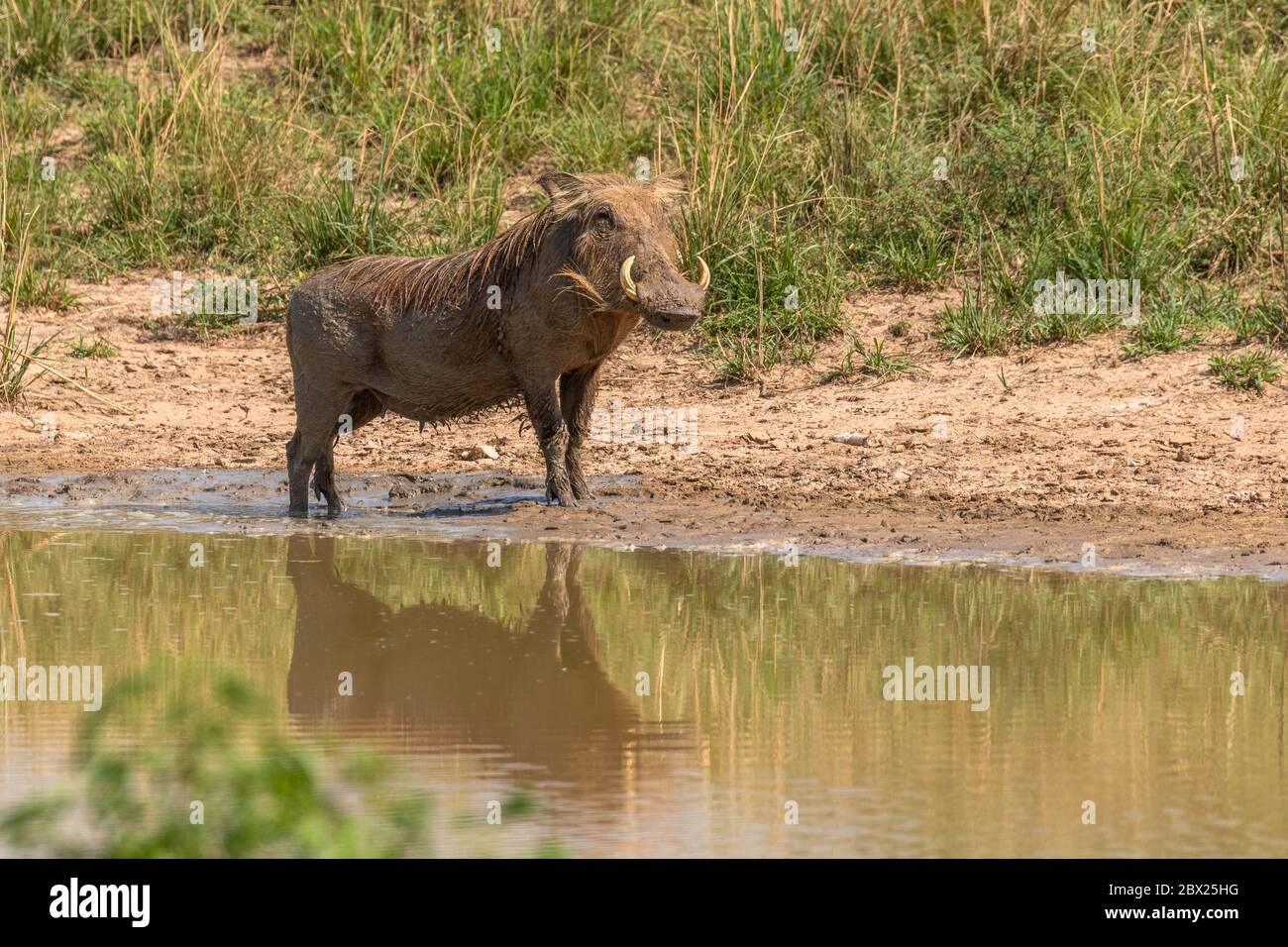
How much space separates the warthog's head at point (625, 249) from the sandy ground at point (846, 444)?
97 cm

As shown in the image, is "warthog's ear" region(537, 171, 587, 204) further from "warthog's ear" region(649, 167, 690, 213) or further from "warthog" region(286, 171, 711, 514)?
"warthog's ear" region(649, 167, 690, 213)

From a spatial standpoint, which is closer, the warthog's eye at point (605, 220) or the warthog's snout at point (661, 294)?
the warthog's snout at point (661, 294)

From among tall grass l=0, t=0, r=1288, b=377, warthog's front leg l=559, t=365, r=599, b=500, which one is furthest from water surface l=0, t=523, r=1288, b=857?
tall grass l=0, t=0, r=1288, b=377

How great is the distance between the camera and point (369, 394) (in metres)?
8.95

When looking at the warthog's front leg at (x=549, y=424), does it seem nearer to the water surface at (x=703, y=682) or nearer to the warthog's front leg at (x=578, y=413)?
the warthog's front leg at (x=578, y=413)

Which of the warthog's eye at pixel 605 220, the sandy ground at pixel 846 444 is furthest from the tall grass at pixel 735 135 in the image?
the warthog's eye at pixel 605 220

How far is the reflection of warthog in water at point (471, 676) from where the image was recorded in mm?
5191

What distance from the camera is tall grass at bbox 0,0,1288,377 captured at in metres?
10.5

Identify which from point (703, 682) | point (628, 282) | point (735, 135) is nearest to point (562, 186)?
point (628, 282)

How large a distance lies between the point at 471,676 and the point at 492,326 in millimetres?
2944

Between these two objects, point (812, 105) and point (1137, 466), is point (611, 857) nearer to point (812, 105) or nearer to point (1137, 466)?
point (1137, 466)

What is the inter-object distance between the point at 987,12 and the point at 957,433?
12.1 feet

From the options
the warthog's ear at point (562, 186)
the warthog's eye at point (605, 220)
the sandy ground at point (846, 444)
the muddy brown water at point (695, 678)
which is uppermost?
the warthog's ear at point (562, 186)

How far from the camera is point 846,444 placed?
30.6ft
